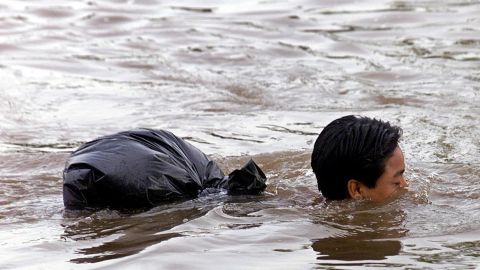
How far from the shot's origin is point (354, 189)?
479cm

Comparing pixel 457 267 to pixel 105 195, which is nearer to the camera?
pixel 457 267

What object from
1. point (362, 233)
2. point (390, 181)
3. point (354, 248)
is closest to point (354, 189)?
point (390, 181)

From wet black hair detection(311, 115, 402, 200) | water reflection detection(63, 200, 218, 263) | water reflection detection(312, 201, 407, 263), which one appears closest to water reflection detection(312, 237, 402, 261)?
water reflection detection(312, 201, 407, 263)

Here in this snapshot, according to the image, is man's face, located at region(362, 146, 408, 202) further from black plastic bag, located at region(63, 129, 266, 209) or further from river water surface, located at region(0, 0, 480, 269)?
black plastic bag, located at region(63, 129, 266, 209)

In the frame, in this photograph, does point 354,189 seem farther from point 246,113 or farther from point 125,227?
point 246,113

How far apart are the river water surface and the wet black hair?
167 mm

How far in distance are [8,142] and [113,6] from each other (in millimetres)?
5903

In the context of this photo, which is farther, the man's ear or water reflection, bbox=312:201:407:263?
the man's ear

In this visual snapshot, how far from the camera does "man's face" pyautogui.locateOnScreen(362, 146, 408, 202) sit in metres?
4.70

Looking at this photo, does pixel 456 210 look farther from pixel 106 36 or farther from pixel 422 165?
pixel 106 36

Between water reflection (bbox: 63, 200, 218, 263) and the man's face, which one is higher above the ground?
the man's face

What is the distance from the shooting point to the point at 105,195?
4727 mm

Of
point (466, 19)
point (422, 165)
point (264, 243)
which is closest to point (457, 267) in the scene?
point (264, 243)

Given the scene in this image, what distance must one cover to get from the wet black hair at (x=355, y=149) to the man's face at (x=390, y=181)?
0.9 inches
